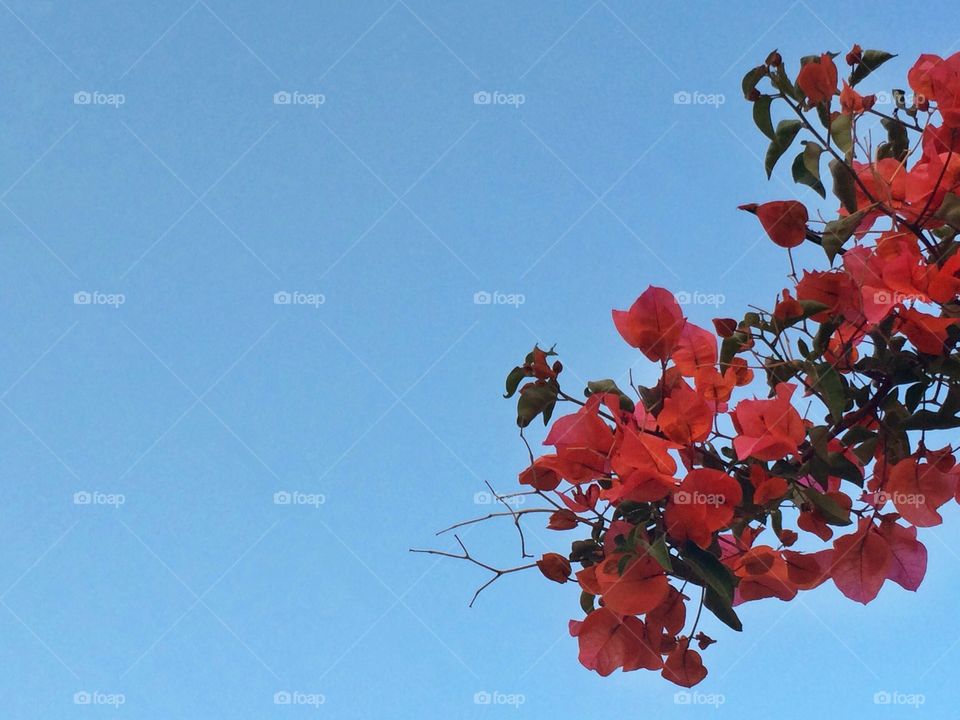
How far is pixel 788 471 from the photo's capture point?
772 millimetres

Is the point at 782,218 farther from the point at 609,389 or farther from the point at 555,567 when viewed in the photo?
the point at 555,567

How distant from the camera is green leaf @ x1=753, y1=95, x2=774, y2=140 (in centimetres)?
96

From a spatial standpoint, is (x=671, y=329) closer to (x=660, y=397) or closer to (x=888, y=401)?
(x=660, y=397)

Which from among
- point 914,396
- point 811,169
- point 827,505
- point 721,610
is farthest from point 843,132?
point 721,610

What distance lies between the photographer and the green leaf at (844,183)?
83cm

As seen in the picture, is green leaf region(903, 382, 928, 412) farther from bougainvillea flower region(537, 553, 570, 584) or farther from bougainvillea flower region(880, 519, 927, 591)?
bougainvillea flower region(537, 553, 570, 584)

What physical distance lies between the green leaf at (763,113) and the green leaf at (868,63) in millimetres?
85

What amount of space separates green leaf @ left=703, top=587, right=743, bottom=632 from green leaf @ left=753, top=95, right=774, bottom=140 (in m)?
0.49

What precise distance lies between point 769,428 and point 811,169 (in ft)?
1.05

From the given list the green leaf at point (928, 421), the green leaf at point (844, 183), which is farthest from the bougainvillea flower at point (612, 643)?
the green leaf at point (844, 183)

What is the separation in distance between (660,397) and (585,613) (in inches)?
10.2

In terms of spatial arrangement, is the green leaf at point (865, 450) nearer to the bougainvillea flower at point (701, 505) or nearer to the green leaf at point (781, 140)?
the bougainvillea flower at point (701, 505)

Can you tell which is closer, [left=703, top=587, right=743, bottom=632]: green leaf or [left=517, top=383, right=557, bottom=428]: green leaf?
[left=703, top=587, right=743, bottom=632]: green leaf

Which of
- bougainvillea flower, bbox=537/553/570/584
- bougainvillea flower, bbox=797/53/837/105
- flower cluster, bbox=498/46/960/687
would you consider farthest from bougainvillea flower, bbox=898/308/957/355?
bougainvillea flower, bbox=537/553/570/584
